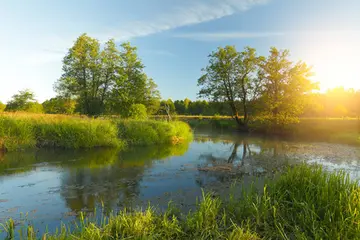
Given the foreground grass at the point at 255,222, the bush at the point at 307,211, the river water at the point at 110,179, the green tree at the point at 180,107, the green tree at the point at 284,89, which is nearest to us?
the foreground grass at the point at 255,222

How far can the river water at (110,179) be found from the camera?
6115 mm

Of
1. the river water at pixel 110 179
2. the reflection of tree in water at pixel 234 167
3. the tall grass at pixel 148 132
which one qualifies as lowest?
the reflection of tree in water at pixel 234 167

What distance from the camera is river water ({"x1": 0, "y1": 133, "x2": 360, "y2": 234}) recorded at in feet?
20.1

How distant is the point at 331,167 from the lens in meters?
11.2

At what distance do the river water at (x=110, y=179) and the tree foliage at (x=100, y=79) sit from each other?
25079mm

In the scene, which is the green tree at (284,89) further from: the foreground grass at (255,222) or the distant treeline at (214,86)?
the foreground grass at (255,222)

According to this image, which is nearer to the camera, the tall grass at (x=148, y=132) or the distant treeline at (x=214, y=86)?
the tall grass at (x=148, y=132)

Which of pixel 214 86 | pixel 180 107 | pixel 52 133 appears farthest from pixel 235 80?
pixel 180 107

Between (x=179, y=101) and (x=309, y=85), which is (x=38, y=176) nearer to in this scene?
(x=309, y=85)

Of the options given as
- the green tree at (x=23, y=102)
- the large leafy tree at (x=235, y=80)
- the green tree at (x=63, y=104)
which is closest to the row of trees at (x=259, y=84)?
the large leafy tree at (x=235, y=80)

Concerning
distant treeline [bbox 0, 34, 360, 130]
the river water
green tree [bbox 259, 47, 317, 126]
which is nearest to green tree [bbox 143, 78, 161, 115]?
distant treeline [bbox 0, 34, 360, 130]

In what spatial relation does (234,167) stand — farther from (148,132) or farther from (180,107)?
(180,107)

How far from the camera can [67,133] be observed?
1520 cm

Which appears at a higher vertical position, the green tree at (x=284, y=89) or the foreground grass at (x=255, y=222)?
the green tree at (x=284, y=89)
